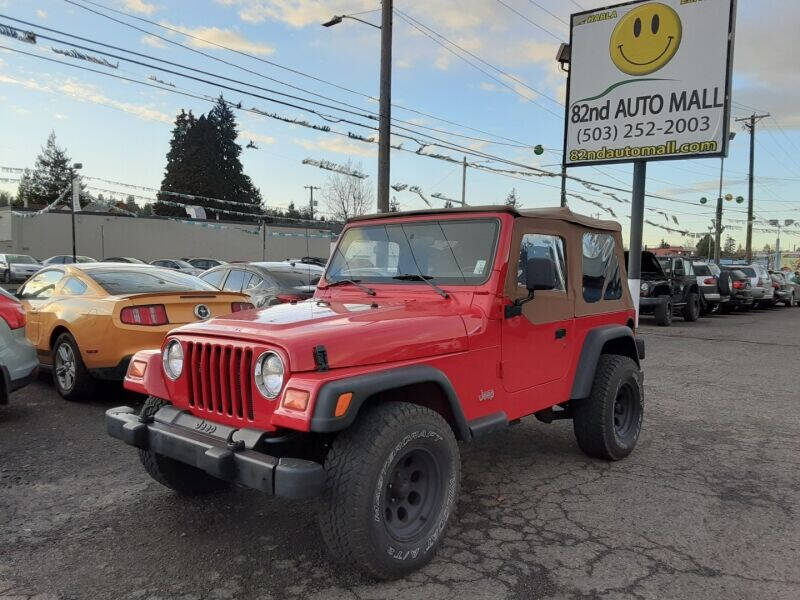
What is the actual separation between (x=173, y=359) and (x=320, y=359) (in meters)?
1.04

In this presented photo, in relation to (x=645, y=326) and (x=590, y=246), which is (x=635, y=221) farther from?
(x=590, y=246)

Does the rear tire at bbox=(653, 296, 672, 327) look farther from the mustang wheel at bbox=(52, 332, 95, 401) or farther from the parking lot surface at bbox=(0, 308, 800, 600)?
the mustang wheel at bbox=(52, 332, 95, 401)

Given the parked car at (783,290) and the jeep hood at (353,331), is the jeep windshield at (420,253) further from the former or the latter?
the parked car at (783,290)

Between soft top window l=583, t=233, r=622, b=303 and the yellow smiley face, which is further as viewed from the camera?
the yellow smiley face

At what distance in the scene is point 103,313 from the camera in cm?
580

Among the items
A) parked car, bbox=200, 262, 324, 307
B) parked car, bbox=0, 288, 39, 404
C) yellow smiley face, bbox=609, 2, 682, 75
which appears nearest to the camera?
parked car, bbox=0, 288, 39, 404

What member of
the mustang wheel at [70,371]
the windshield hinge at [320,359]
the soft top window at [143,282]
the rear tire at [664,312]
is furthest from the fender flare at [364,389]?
the rear tire at [664,312]

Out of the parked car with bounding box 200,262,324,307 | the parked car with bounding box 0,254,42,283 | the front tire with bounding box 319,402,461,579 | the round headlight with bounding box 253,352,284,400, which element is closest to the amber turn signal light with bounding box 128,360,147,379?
the round headlight with bounding box 253,352,284,400

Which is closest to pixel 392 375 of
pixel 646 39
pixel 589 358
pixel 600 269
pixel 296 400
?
pixel 296 400

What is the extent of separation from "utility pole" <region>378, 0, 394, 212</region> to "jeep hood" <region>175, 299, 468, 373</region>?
11.6 meters

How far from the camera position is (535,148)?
2166 cm

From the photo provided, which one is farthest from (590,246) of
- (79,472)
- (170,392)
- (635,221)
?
(635,221)

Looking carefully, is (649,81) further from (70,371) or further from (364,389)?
(364,389)

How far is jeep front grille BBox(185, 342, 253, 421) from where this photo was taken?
9.39 feet
